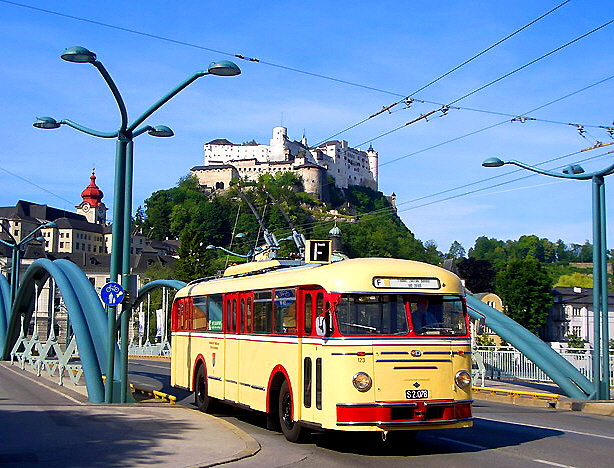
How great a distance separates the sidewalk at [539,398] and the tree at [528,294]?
256 feet

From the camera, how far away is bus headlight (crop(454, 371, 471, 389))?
44.3ft

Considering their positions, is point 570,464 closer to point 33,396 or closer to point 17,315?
point 33,396

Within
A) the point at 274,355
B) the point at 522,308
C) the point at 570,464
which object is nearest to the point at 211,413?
the point at 274,355

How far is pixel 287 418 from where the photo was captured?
14.8 m

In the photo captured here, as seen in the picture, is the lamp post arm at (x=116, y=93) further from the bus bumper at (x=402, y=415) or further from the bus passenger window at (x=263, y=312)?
the bus bumper at (x=402, y=415)

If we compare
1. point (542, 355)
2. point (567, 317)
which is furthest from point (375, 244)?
point (542, 355)

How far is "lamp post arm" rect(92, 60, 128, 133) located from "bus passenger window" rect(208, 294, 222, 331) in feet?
15.9

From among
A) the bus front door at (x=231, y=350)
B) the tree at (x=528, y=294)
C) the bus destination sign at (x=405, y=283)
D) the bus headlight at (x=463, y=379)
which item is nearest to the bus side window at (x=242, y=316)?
the bus front door at (x=231, y=350)

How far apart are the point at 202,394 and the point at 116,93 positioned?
23.3ft

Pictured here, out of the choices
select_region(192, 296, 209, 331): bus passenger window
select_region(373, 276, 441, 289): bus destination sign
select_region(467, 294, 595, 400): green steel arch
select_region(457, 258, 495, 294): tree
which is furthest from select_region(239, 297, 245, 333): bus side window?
→ select_region(457, 258, 495, 294): tree

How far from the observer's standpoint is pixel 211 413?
1984 centimetres

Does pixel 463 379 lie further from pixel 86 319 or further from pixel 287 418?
pixel 86 319

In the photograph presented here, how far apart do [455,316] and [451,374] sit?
3.18 feet

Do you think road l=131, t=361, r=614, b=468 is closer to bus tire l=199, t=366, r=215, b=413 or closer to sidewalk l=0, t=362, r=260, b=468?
sidewalk l=0, t=362, r=260, b=468
